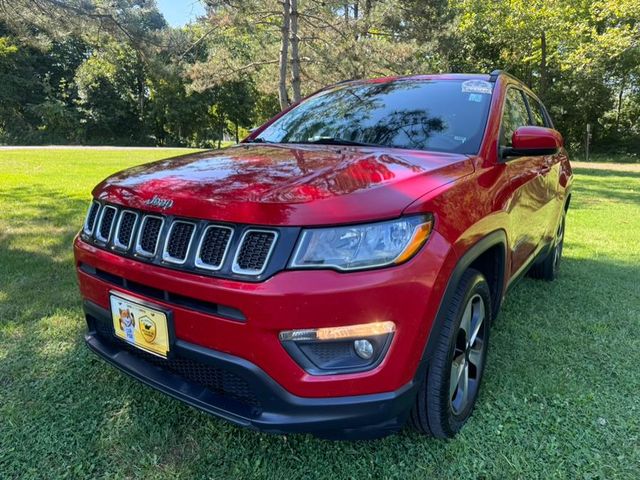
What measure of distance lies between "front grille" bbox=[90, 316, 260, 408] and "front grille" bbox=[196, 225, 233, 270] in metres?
0.38

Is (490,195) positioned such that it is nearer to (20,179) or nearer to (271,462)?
(271,462)

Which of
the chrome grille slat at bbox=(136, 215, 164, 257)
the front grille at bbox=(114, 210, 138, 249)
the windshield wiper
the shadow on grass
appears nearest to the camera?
the chrome grille slat at bbox=(136, 215, 164, 257)

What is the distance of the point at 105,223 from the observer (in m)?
2.17

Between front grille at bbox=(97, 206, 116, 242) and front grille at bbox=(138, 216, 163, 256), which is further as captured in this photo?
front grille at bbox=(97, 206, 116, 242)

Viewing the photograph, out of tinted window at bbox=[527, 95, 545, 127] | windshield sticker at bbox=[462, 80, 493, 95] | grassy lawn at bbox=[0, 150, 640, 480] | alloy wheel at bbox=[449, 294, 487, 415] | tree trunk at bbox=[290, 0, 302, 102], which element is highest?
tree trunk at bbox=[290, 0, 302, 102]

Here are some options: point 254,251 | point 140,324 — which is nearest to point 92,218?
point 140,324

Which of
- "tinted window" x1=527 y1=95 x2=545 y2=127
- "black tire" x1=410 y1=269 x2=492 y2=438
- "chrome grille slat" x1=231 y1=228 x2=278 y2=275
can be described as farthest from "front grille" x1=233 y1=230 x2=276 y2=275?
"tinted window" x1=527 y1=95 x2=545 y2=127

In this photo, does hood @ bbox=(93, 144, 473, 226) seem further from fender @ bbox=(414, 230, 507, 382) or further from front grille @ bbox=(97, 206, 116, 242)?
fender @ bbox=(414, 230, 507, 382)

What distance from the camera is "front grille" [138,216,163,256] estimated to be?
1869 millimetres

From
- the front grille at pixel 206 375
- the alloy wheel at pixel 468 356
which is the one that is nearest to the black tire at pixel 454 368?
the alloy wheel at pixel 468 356

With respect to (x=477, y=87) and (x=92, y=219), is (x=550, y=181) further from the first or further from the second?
(x=92, y=219)

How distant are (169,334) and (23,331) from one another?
6.33ft

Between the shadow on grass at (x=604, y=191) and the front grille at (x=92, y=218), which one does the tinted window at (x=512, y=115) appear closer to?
the front grille at (x=92, y=218)

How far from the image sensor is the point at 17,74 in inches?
1337
